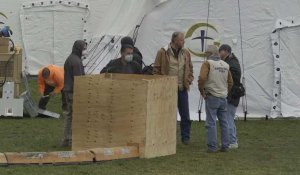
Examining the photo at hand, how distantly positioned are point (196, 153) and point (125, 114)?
1.40 meters

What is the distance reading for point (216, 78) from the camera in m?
10.2

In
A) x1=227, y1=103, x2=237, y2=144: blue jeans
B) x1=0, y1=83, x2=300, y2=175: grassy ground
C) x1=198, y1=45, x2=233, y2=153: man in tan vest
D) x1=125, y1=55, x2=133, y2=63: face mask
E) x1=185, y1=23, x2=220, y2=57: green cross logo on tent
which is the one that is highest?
x1=185, y1=23, x2=220, y2=57: green cross logo on tent

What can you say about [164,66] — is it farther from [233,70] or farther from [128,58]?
[233,70]

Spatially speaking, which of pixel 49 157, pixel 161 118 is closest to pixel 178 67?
pixel 161 118

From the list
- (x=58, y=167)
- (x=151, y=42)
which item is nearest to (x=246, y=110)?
(x=151, y=42)

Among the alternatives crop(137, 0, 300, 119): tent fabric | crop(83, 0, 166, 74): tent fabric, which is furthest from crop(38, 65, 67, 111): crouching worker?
crop(137, 0, 300, 119): tent fabric

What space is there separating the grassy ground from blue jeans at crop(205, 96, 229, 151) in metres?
0.19

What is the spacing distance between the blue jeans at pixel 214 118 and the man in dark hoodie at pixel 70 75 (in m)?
1.92

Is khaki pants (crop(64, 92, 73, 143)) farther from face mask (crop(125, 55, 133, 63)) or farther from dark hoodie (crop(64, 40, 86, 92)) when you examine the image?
face mask (crop(125, 55, 133, 63))

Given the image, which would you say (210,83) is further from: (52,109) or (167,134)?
(52,109)

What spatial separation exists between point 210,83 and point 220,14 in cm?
461

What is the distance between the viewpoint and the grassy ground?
869 centimetres

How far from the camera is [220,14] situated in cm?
1452

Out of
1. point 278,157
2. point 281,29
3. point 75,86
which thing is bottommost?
point 278,157
